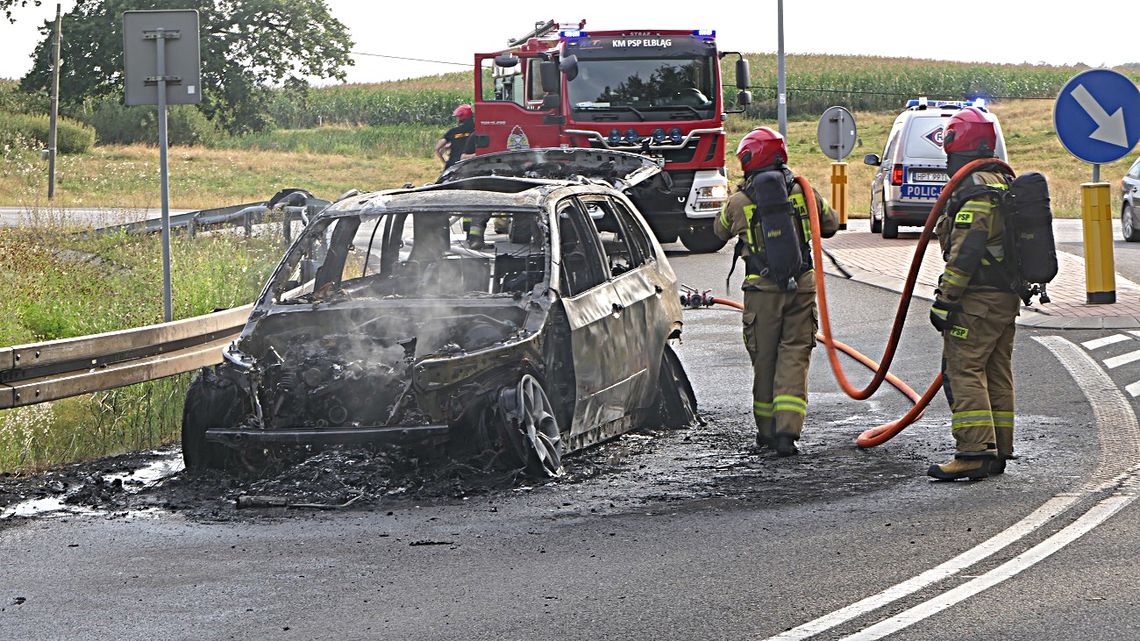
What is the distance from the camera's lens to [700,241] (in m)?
24.0

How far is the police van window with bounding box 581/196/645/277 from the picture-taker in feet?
31.8

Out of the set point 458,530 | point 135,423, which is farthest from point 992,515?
point 135,423

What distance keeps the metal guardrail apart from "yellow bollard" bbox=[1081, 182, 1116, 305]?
8.12m

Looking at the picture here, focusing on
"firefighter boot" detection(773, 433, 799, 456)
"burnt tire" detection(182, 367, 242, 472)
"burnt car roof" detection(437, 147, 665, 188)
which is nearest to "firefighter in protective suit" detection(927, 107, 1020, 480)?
"firefighter boot" detection(773, 433, 799, 456)

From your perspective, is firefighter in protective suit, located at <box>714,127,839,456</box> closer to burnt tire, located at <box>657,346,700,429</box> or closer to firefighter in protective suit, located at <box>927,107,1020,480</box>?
burnt tire, located at <box>657,346,700,429</box>

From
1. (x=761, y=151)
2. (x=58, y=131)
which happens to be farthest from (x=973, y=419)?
(x=58, y=131)

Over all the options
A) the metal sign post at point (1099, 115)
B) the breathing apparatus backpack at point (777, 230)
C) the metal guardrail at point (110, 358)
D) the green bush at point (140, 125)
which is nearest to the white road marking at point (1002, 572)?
the breathing apparatus backpack at point (777, 230)

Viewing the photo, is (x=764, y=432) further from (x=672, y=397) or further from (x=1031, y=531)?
(x=1031, y=531)

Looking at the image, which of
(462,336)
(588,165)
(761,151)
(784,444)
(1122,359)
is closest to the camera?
(462,336)

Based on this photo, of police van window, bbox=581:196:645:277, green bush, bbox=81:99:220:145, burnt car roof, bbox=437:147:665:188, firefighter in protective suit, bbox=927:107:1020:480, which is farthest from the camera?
green bush, bbox=81:99:220:145

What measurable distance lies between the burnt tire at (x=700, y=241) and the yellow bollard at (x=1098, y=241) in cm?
830

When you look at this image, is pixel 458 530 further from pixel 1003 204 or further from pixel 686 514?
pixel 1003 204

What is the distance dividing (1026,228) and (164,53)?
24.7 feet

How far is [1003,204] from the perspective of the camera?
8141 millimetres
